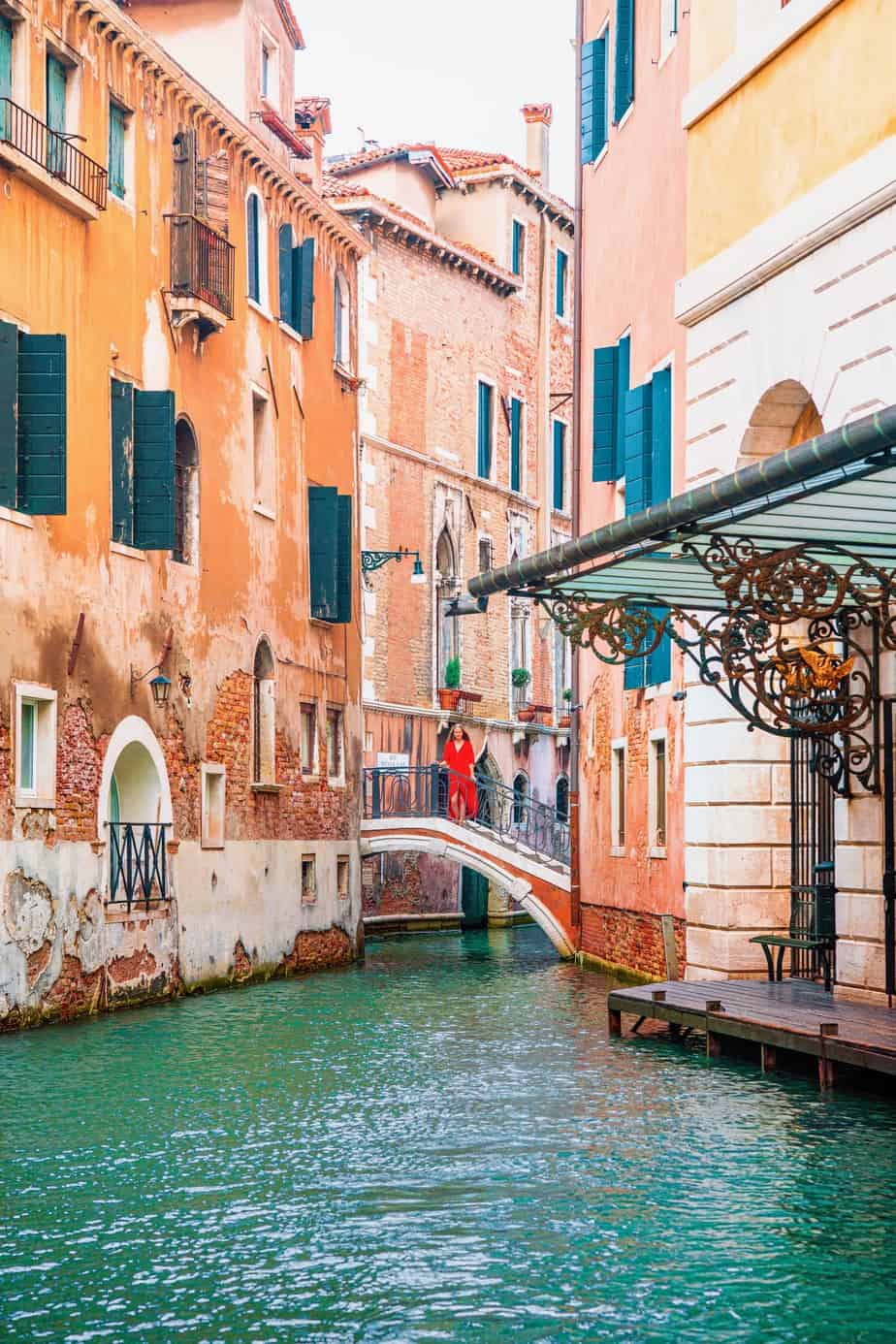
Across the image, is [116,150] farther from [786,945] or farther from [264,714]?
[786,945]

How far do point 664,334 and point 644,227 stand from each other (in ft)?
6.22

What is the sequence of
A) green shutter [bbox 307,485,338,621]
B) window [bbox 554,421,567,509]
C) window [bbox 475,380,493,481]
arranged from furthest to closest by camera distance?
Result: window [bbox 554,421,567,509] → window [bbox 475,380,493,481] → green shutter [bbox 307,485,338,621]

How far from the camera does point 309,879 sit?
84.7 ft

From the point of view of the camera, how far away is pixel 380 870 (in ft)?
110

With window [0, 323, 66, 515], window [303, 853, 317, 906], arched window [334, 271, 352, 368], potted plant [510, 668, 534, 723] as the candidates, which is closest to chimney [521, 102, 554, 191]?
potted plant [510, 668, 534, 723]

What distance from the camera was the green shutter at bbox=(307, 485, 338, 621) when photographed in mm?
25828

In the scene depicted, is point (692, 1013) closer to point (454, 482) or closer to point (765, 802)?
point (765, 802)

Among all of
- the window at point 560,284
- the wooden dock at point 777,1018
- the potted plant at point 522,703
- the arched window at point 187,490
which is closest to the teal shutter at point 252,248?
the arched window at point 187,490

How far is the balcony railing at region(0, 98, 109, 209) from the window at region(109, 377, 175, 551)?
1729 millimetres

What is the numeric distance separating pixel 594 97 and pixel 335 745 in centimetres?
866

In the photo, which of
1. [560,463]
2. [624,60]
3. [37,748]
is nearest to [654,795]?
[37,748]

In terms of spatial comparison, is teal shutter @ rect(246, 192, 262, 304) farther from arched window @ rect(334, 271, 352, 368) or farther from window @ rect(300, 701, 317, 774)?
window @ rect(300, 701, 317, 774)

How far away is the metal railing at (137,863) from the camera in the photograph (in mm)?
19266

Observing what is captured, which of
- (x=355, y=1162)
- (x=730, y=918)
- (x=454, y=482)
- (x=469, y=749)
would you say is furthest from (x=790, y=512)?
(x=454, y=482)
